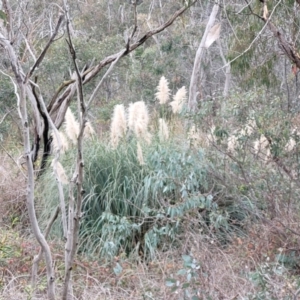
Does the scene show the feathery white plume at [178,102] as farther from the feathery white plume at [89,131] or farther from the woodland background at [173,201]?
the feathery white plume at [89,131]

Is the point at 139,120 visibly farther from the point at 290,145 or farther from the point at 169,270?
the point at 169,270

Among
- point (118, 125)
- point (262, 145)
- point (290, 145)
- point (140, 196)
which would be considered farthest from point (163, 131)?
point (290, 145)

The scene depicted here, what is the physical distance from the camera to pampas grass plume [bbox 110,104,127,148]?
5.54 meters

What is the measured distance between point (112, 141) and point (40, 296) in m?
2.32

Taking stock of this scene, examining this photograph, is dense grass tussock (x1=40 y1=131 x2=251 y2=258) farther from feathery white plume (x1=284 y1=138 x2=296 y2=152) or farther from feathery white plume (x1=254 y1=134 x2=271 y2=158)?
feathery white plume (x1=284 y1=138 x2=296 y2=152)

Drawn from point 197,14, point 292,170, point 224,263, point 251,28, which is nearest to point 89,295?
point 224,263

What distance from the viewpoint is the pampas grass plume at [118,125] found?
5543 mm

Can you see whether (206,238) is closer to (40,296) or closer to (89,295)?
(89,295)

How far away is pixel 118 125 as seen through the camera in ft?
18.4

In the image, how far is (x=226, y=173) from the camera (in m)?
4.86

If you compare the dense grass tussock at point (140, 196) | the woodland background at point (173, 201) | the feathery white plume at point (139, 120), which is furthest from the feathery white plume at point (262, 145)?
the feathery white plume at point (139, 120)

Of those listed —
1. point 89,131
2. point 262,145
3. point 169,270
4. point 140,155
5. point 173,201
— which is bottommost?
point 169,270

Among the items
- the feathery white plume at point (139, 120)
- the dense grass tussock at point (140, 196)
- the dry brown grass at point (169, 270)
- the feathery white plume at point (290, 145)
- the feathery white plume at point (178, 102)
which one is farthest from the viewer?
the feathery white plume at point (178, 102)

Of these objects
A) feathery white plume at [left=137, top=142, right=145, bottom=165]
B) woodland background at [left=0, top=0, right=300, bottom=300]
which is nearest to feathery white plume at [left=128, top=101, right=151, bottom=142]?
woodland background at [left=0, top=0, right=300, bottom=300]
